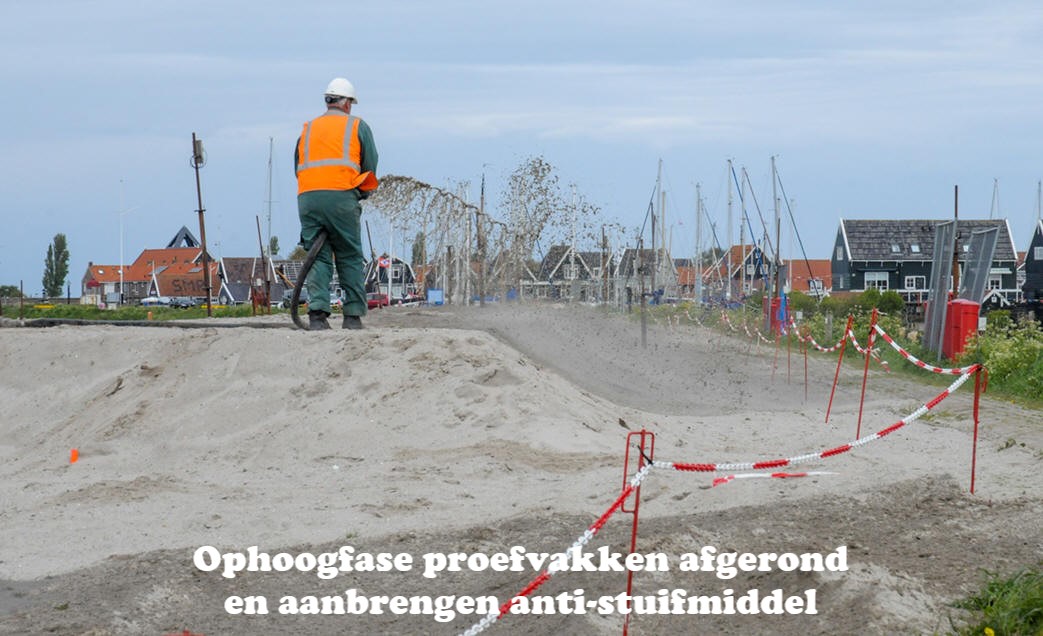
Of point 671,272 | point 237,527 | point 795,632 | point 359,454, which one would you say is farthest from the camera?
point 671,272

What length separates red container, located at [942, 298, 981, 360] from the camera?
22.3 metres

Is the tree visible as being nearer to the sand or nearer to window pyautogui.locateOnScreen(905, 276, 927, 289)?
window pyautogui.locateOnScreen(905, 276, 927, 289)

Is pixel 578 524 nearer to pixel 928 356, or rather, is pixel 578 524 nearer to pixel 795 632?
pixel 795 632

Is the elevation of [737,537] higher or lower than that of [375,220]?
lower

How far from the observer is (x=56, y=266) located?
11944 cm

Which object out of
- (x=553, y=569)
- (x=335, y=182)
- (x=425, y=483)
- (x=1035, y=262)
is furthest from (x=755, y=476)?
(x=1035, y=262)

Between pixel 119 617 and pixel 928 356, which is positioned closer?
pixel 119 617

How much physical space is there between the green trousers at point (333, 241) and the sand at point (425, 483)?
2.92ft

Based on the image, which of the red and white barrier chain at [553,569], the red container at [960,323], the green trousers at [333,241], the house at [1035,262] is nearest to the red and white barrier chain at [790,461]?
the red and white barrier chain at [553,569]

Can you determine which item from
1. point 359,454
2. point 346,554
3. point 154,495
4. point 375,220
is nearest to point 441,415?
point 359,454

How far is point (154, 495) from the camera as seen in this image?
366 inches

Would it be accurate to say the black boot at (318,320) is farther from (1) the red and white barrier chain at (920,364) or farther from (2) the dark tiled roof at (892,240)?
(2) the dark tiled roof at (892,240)

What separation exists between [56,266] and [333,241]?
113980 millimetres

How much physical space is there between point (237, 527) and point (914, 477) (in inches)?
186
